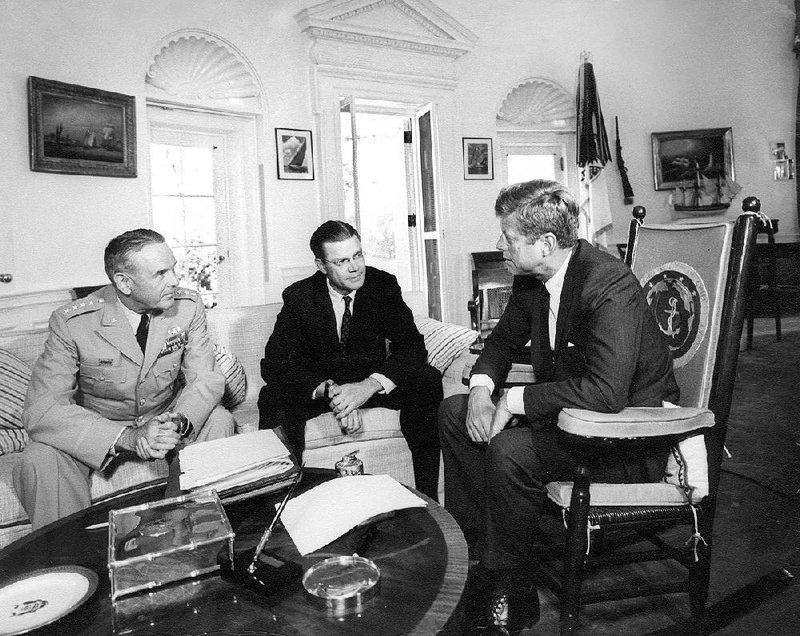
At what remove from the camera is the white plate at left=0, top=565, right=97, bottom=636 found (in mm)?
1064

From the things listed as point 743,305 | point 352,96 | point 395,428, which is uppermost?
point 352,96

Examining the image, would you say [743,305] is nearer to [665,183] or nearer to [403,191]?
[403,191]

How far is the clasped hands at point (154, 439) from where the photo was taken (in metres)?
1.97

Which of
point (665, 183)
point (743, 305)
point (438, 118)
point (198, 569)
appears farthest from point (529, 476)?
point (665, 183)

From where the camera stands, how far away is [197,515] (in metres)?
1.33

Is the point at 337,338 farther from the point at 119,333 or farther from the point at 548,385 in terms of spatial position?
the point at 548,385

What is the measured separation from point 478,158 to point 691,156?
256 cm

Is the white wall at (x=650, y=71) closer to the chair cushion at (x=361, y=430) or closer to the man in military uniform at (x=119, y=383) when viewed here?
the chair cushion at (x=361, y=430)

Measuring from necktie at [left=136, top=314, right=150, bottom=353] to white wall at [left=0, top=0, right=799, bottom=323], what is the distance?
6.49 feet

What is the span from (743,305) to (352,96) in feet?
13.2

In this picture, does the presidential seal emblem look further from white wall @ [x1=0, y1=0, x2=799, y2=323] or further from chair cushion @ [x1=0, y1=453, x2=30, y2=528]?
white wall @ [x1=0, y1=0, x2=799, y2=323]

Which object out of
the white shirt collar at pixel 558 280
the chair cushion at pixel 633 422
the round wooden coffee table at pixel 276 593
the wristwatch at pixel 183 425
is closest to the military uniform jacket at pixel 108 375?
the wristwatch at pixel 183 425

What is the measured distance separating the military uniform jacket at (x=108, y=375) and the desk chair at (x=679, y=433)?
4.46 ft

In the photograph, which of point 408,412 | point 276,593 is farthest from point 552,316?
point 276,593
